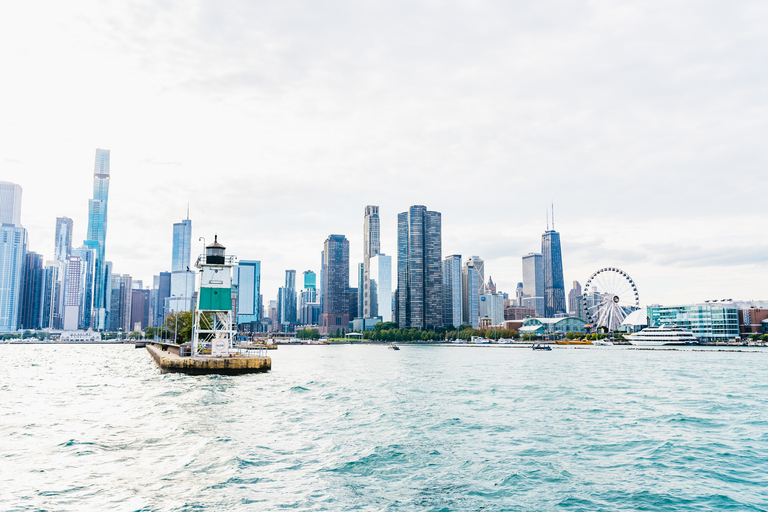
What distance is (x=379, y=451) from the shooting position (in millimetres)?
26812

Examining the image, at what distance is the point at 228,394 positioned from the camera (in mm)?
47844

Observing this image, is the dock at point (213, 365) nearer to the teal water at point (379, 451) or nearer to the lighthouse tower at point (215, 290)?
the lighthouse tower at point (215, 290)

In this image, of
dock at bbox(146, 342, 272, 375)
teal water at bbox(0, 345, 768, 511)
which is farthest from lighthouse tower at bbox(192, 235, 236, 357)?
teal water at bbox(0, 345, 768, 511)

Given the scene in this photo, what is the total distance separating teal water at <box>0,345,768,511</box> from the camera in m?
19.7

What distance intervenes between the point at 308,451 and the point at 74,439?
1290 centimetres

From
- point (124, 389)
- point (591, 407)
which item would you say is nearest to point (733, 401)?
point (591, 407)

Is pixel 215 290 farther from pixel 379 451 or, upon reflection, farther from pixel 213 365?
pixel 379 451

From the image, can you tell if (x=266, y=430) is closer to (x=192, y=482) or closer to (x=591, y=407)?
(x=192, y=482)

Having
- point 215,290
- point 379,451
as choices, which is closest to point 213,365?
point 215,290

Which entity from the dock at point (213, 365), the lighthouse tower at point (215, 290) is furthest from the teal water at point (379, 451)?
the lighthouse tower at point (215, 290)

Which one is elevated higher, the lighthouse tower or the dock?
the lighthouse tower

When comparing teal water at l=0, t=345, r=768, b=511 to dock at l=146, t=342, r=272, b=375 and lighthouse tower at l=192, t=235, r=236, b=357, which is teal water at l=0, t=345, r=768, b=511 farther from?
lighthouse tower at l=192, t=235, r=236, b=357

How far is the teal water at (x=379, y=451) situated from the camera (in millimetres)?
19656

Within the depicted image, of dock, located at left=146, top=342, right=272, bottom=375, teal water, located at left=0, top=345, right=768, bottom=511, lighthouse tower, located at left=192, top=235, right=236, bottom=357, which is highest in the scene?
lighthouse tower, located at left=192, top=235, right=236, bottom=357
